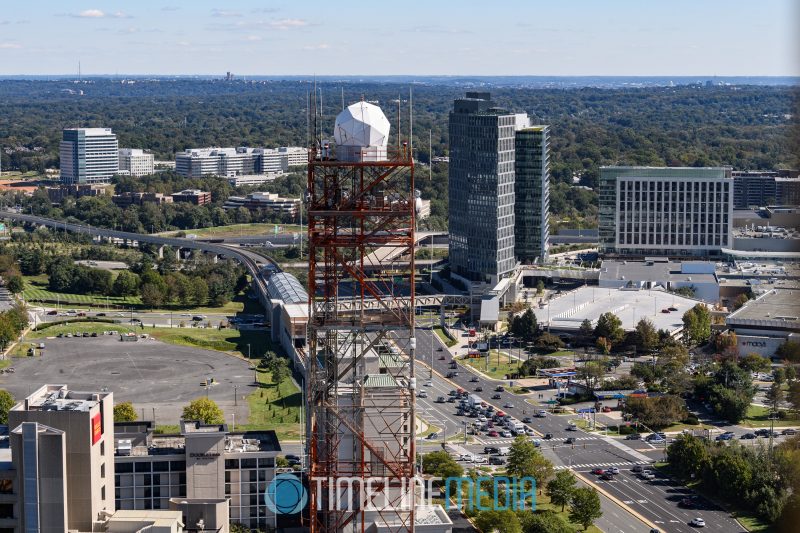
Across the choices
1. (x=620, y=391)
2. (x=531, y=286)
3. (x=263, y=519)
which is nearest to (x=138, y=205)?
(x=531, y=286)

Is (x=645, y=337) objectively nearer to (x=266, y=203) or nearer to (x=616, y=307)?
(x=616, y=307)

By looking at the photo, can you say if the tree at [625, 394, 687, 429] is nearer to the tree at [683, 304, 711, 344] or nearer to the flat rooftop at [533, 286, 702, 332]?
the tree at [683, 304, 711, 344]

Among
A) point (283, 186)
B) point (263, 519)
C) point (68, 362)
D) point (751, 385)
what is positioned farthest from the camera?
point (283, 186)

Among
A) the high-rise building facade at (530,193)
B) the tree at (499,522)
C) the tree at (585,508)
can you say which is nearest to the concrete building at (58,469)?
the tree at (499,522)

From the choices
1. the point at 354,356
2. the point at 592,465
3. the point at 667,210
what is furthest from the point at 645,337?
the point at 354,356

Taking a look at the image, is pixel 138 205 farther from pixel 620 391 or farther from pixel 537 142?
pixel 620 391

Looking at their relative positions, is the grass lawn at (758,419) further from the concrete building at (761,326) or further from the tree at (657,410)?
the concrete building at (761,326)

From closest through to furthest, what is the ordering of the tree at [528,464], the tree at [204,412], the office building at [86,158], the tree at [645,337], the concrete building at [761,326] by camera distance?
1. the tree at [528,464]
2. the tree at [204,412]
3. the concrete building at [761,326]
4. the tree at [645,337]
5. the office building at [86,158]
